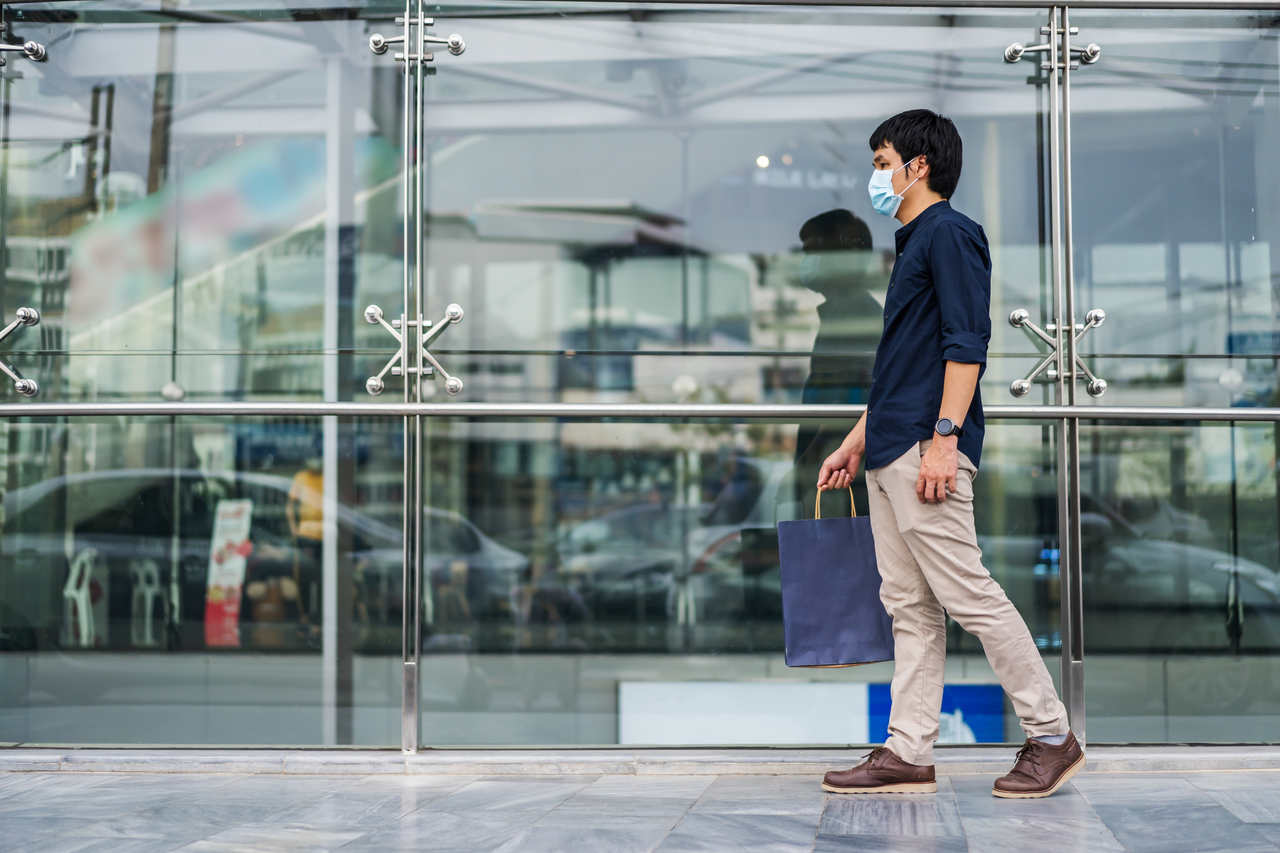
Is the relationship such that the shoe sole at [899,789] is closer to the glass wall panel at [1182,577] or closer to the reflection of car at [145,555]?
the glass wall panel at [1182,577]

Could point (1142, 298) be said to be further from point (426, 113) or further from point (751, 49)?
point (426, 113)

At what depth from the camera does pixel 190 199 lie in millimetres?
4746

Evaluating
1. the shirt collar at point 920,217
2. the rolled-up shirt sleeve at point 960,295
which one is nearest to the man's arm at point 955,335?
the rolled-up shirt sleeve at point 960,295

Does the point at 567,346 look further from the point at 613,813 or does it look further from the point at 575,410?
the point at 613,813

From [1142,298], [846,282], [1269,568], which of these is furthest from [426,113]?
[1269,568]

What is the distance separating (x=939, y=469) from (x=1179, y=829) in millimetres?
1077

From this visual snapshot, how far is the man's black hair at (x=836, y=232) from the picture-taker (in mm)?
4758

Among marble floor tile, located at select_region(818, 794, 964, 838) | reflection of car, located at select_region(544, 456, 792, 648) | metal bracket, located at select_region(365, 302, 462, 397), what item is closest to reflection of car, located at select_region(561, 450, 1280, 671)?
reflection of car, located at select_region(544, 456, 792, 648)

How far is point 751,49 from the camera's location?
4.70m

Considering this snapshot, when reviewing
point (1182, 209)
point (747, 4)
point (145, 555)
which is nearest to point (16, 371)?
point (145, 555)

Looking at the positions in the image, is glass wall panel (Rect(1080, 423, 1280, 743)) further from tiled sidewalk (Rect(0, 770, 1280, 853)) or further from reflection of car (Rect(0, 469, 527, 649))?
reflection of car (Rect(0, 469, 527, 649))

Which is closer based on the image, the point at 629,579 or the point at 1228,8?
the point at 1228,8

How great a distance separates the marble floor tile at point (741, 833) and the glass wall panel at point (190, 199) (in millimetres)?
2124

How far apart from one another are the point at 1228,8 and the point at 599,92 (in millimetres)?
2209
